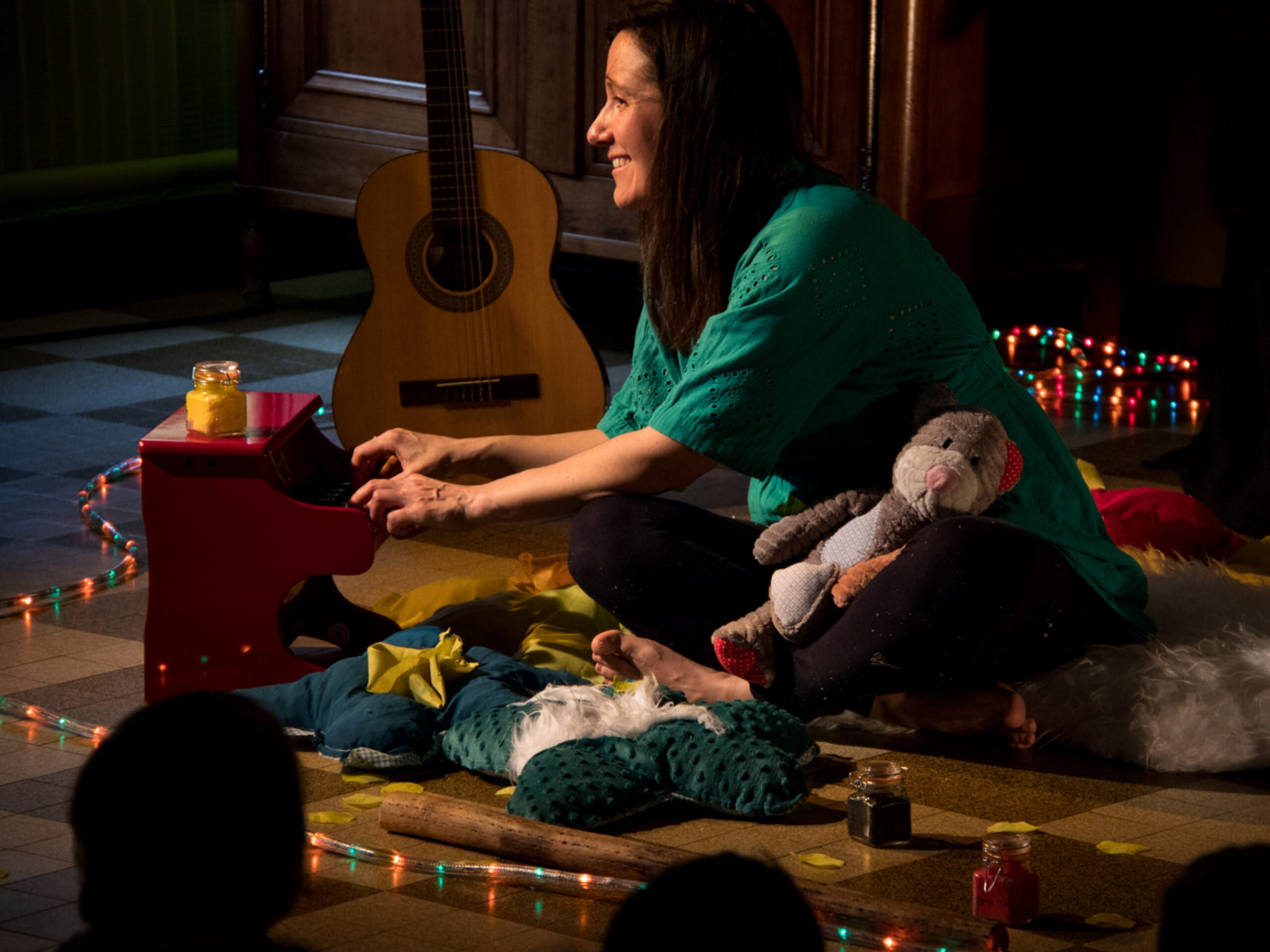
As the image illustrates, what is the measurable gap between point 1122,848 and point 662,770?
557 mm

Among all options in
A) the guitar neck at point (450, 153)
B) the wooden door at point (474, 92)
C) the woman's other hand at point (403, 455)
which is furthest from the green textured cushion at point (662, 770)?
the wooden door at point (474, 92)

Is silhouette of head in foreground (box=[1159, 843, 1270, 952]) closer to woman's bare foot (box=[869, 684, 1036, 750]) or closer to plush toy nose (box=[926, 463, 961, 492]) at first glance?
plush toy nose (box=[926, 463, 961, 492])

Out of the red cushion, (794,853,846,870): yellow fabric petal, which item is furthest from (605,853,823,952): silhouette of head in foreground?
the red cushion

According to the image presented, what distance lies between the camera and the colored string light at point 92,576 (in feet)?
9.71

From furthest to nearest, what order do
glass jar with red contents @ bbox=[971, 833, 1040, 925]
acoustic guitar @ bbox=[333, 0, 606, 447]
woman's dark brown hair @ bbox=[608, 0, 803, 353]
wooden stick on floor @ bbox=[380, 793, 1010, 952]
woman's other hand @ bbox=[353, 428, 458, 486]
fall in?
acoustic guitar @ bbox=[333, 0, 606, 447]
woman's other hand @ bbox=[353, 428, 458, 486]
woman's dark brown hair @ bbox=[608, 0, 803, 353]
glass jar with red contents @ bbox=[971, 833, 1040, 925]
wooden stick on floor @ bbox=[380, 793, 1010, 952]

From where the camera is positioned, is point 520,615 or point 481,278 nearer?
point 520,615

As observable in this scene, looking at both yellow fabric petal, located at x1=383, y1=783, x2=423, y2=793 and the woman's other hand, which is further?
the woman's other hand

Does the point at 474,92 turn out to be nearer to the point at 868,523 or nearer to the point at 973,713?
the point at 868,523

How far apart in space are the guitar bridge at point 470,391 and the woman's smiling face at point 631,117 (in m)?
1.39

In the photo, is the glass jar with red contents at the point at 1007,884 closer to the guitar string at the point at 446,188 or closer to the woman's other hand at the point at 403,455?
the woman's other hand at the point at 403,455

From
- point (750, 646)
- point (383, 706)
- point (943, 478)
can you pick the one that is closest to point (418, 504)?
point (383, 706)

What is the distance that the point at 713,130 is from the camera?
225cm

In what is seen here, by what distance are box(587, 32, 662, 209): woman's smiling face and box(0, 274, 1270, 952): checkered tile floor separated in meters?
0.84

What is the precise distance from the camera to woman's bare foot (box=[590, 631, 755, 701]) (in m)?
2.37
